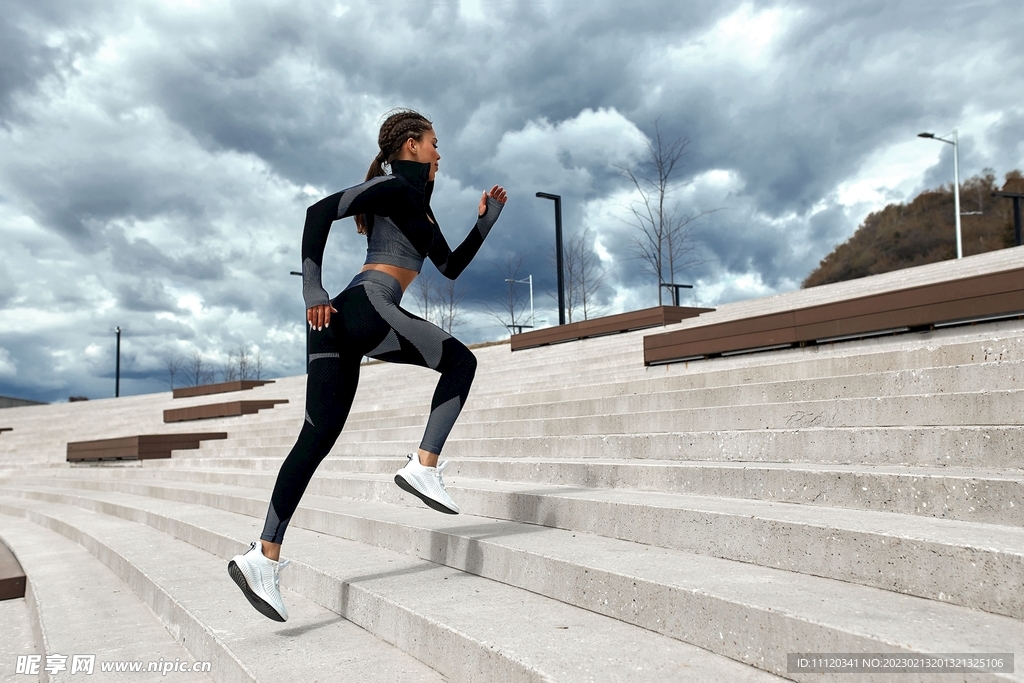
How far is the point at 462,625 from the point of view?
7.78 feet

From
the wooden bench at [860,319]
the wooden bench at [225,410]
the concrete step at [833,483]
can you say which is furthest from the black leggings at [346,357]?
the wooden bench at [225,410]

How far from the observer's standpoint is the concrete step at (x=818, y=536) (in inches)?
75.4

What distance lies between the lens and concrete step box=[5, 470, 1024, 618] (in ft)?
6.29

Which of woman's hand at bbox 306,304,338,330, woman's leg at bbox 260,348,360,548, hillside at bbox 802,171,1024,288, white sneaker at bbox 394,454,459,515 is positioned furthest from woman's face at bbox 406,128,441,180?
hillside at bbox 802,171,1024,288

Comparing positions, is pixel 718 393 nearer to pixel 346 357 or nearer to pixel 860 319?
pixel 346 357

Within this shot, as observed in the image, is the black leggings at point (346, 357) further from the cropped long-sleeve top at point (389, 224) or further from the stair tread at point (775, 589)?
the stair tread at point (775, 589)

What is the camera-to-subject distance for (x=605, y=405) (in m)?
6.31

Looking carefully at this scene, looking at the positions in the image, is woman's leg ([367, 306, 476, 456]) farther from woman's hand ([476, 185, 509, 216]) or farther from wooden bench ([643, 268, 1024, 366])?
wooden bench ([643, 268, 1024, 366])

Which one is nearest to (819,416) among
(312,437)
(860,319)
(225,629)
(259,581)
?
(312,437)

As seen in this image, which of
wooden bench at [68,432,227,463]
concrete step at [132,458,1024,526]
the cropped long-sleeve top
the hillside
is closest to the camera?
concrete step at [132,458,1024,526]

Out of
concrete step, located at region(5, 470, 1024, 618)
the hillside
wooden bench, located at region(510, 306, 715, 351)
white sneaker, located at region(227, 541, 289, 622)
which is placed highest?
the hillside

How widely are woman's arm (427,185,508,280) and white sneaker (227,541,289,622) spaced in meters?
1.43

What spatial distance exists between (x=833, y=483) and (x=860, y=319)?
5.38 m

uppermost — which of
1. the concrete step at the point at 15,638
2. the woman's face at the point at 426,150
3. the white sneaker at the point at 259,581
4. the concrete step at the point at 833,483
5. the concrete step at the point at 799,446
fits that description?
the woman's face at the point at 426,150
